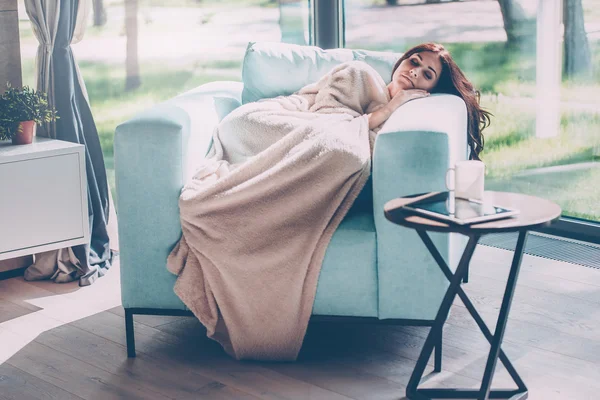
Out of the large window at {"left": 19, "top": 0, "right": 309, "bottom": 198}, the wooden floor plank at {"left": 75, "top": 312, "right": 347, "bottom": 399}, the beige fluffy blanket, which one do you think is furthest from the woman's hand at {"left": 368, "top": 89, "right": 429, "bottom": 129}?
the large window at {"left": 19, "top": 0, "right": 309, "bottom": 198}

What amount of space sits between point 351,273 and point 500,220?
0.59 metres

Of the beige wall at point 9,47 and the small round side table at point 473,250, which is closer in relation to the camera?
the small round side table at point 473,250

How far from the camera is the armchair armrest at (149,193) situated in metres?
2.47

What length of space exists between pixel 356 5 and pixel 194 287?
219cm

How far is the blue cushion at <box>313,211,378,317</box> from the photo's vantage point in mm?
2400

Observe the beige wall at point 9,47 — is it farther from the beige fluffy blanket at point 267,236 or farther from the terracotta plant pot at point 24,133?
the beige fluffy blanket at point 267,236

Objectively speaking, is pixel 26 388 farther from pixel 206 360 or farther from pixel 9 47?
pixel 9 47

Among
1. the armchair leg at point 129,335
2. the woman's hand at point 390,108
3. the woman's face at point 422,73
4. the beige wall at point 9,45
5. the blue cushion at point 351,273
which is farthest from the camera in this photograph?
the beige wall at point 9,45

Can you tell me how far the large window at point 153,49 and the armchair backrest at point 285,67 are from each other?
1.61 metres

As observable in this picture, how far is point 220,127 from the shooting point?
9.16ft

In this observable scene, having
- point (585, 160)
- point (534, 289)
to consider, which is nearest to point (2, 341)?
point (534, 289)

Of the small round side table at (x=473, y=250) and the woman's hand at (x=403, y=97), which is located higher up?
the woman's hand at (x=403, y=97)

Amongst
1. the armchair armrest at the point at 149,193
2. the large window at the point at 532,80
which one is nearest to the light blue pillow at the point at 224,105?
the armchair armrest at the point at 149,193

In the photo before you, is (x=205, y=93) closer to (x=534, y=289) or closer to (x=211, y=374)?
(x=211, y=374)
